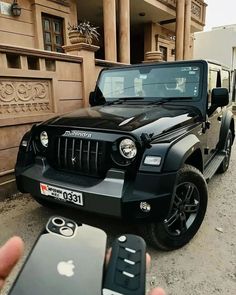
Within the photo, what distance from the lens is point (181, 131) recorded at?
2.57 metres

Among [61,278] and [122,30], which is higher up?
[122,30]

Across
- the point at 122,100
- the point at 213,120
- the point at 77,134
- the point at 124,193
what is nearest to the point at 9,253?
the point at 124,193

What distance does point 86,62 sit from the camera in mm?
4848

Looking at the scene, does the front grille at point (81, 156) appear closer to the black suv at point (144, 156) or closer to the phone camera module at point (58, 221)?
the black suv at point (144, 156)

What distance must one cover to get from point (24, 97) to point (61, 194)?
209 cm

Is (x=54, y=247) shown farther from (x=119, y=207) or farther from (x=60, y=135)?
(x=60, y=135)

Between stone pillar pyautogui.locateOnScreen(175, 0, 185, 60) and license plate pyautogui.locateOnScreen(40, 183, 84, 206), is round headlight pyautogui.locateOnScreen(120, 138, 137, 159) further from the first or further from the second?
stone pillar pyautogui.locateOnScreen(175, 0, 185, 60)

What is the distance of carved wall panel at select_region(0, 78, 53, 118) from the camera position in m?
3.64

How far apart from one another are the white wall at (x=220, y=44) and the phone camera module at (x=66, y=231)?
19024mm

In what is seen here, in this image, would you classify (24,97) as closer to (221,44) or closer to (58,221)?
(58,221)

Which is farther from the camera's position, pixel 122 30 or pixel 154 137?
pixel 122 30

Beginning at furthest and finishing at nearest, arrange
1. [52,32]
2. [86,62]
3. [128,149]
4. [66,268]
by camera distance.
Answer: [52,32] → [86,62] → [128,149] → [66,268]

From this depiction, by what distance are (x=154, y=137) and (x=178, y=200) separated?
0.66m

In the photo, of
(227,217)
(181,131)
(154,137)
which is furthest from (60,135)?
(227,217)
